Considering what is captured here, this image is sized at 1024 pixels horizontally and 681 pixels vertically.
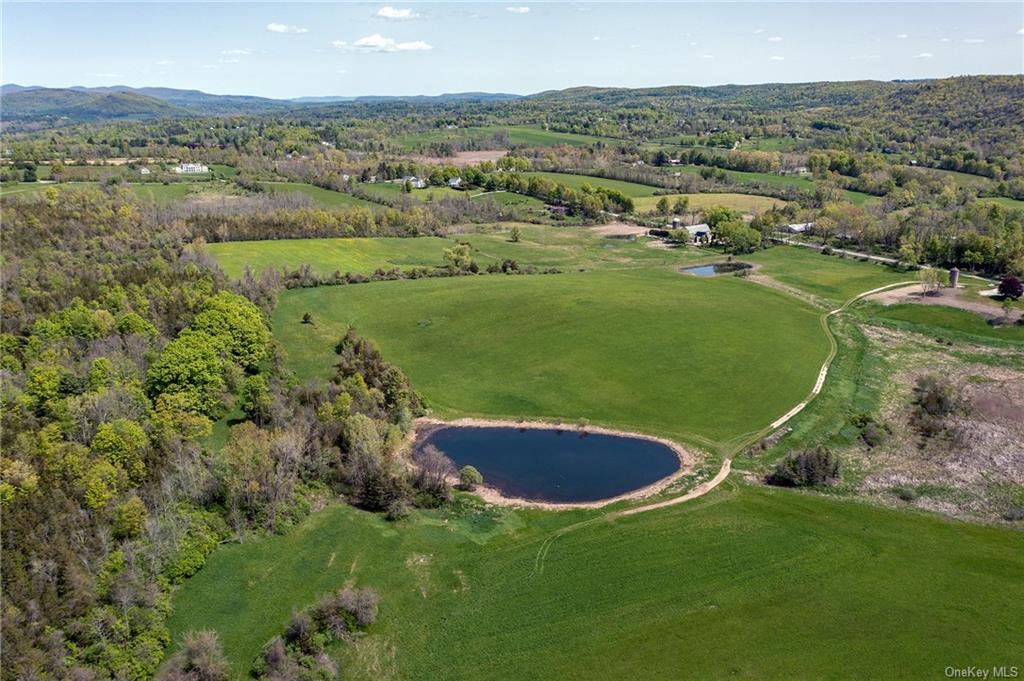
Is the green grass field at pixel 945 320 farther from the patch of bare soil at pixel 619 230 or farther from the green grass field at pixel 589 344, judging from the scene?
the patch of bare soil at pixel 619 230

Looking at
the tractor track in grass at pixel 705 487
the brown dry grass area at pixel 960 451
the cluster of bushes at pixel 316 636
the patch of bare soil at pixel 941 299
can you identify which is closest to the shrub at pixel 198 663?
the cluster of bushes at pixel 316 636

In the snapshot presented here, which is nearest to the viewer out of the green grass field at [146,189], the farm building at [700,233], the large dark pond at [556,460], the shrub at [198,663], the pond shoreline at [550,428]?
the shrub at [198,663]

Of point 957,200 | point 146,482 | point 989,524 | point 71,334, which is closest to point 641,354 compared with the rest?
point 989,524

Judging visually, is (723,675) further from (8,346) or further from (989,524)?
(8,346)

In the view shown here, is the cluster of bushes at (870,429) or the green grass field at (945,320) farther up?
the green grass field at (945,320)

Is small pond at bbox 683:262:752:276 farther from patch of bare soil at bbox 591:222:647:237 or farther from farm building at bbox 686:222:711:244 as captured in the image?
patch of bare soil at bbox 591:222:647:237

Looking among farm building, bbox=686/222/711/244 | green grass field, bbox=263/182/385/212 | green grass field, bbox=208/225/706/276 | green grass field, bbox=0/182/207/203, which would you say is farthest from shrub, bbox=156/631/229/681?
farm building, bbox=686/222/711/244

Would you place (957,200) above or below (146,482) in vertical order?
above
